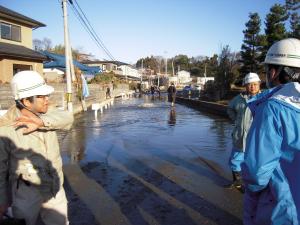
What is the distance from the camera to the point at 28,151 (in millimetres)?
2867

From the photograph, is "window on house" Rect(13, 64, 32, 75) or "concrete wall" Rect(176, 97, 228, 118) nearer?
"concrete wall" Rect(176, 97, 228, 118)

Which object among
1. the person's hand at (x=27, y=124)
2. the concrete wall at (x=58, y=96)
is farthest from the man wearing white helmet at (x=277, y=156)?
the concrete wall at (x=58, y=96)

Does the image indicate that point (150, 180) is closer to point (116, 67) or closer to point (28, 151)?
point (28, 151)

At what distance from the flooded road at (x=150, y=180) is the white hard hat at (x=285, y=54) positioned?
2.89 meters

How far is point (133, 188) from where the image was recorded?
19.8 feet

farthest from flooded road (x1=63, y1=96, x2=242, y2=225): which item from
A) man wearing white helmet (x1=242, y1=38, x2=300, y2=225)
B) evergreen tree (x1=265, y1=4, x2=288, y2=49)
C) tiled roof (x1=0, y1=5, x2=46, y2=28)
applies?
evergreen tree (x1=265, y1=4, x2=288, y2=49)

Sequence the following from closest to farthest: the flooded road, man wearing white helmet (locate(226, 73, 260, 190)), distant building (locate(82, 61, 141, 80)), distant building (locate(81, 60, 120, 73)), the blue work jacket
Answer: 1. the blue work jacket
2. the flooded road
3. man wearing white helmet (locate(226, 73, 260, 190))
4. distant building (locate(82, 61, 141, 80))
5. distant building (locate(81, 60, 120, 73))

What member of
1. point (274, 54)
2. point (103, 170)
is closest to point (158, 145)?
point (103, 170)

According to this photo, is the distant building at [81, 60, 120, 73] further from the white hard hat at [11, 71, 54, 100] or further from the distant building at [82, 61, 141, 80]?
the white hard hat at [11, 71, 54, 100]

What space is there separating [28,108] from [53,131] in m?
0.30

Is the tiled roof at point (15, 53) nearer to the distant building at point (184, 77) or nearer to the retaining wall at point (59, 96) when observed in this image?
the retaining wall at point (59, 96)

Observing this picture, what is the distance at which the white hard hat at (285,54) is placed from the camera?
221 cm

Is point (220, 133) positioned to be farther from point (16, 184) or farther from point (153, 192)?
point (16, 184)

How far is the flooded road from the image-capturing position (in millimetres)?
4836
